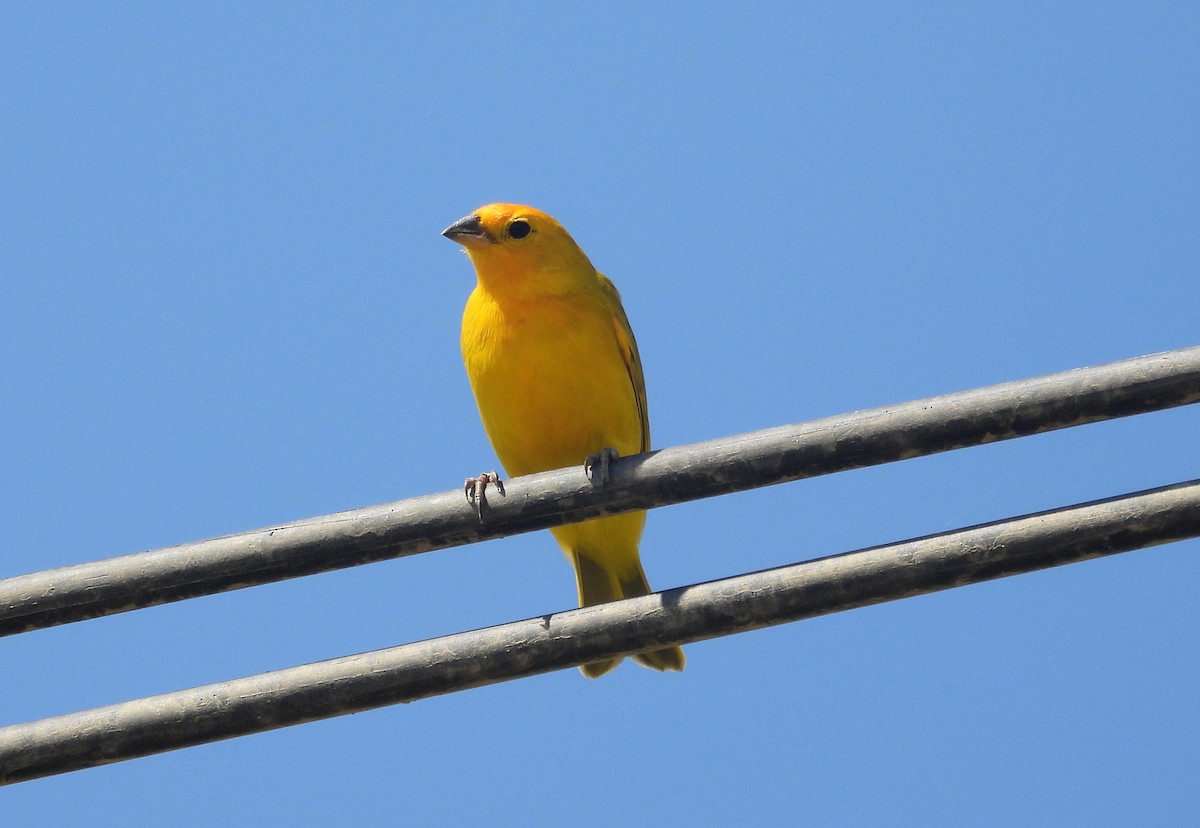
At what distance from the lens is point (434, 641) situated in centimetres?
336

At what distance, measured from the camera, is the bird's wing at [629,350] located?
653cm

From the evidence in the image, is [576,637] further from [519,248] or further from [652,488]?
[519,248]

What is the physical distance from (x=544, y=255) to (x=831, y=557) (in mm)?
3487

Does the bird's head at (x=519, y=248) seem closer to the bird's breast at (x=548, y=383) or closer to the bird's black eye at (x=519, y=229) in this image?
the bird's black eye at (x=519, y=229)

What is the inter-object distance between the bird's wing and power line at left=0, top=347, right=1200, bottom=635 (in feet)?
9.64

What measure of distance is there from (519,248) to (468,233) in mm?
274

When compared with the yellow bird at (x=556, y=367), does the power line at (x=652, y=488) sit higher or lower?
lower

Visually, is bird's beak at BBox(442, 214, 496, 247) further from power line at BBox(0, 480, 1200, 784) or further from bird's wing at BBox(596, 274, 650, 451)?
power line at BBox(0, 480, 1200, 784)

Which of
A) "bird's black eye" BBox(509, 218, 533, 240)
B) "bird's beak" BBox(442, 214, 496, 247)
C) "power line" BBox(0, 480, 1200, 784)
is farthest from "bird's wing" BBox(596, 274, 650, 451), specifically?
"power line" BBox(0, 480, 1200, 784)

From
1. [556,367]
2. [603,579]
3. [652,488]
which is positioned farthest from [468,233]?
[652,488]

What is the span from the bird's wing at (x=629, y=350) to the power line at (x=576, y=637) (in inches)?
121

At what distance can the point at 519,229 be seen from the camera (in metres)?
6.61

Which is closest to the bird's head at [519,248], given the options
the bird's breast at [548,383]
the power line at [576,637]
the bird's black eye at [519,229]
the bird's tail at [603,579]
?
the bird's black eye at [519,229]

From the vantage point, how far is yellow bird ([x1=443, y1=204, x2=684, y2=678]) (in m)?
6.09
